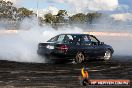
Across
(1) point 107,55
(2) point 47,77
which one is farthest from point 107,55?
(2) point 47,77

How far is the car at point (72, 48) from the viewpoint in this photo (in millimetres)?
19828

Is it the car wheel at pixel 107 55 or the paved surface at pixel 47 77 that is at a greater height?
the paved surface at pixel 47 77

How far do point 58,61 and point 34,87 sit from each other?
959 cm

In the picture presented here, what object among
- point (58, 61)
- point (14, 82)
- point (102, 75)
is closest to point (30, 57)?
point (58, 61)

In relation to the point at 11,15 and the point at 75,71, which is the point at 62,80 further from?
the point at 11,15

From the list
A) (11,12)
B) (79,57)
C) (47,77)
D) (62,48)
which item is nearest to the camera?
(47,77)

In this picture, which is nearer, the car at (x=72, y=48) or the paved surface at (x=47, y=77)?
the paved surface at (x=47, y=77)

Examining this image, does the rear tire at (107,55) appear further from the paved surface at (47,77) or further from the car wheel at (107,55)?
the paved surface at (47,77)

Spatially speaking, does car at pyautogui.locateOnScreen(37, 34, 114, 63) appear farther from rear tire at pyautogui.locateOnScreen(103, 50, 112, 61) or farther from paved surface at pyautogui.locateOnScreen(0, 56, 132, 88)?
paved surface at pyautogui.locateOnScreen(0, 56, 132, 88)

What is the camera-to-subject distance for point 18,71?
15.7 m

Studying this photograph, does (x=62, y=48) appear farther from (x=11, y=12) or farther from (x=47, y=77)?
(x=11, y=12)

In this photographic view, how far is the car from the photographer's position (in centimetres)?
1983

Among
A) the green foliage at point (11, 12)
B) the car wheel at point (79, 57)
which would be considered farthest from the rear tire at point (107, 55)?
the green foliage at point (11, 12)

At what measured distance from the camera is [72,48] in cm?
2017
